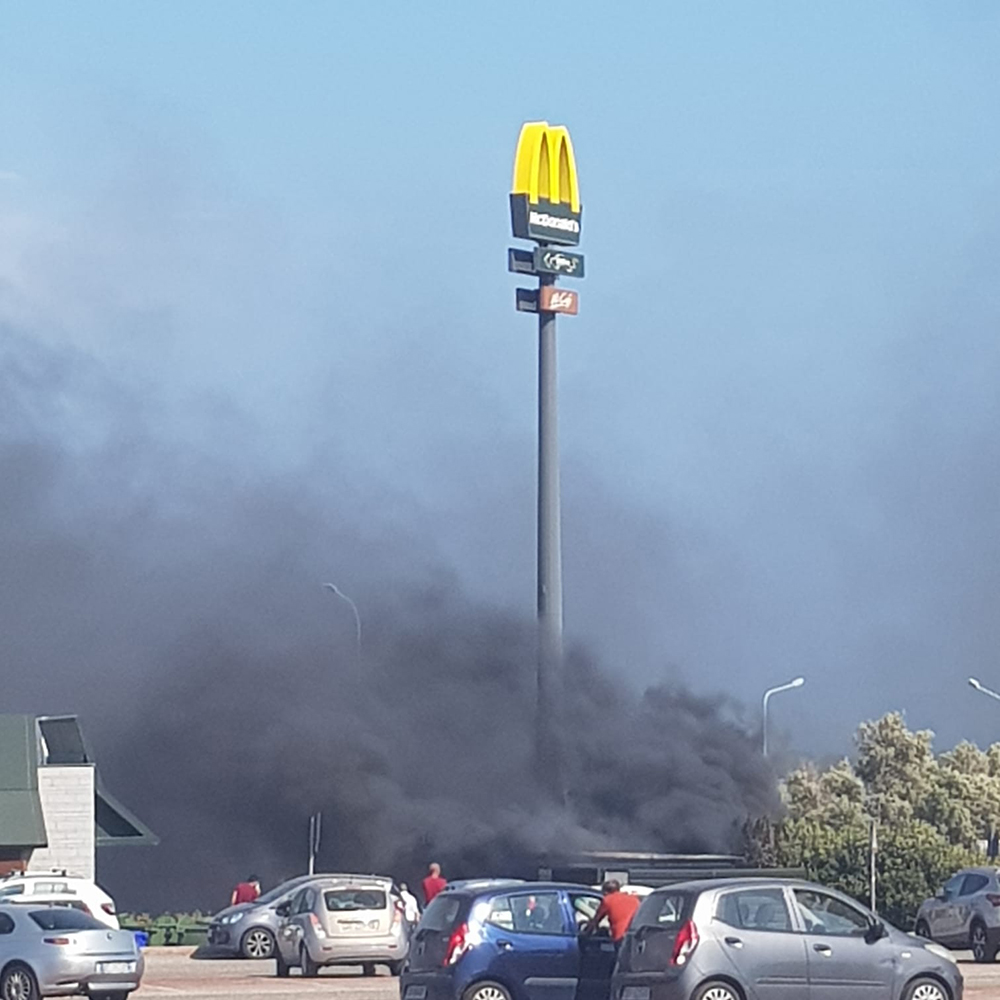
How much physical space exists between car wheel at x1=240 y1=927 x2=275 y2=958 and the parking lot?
0.45 metres

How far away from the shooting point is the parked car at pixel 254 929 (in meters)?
38.6

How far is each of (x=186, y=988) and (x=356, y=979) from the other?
325cm

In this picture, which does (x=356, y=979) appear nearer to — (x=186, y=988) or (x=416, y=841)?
(x=186, y=988)

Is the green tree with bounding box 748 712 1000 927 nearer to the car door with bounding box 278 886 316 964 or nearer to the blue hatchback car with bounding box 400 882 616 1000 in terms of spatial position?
the car door with bounding box 278 886 316 964

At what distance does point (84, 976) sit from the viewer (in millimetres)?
26312

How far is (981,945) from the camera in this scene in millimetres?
35156

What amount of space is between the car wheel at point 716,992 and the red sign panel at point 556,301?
5533 centimetres

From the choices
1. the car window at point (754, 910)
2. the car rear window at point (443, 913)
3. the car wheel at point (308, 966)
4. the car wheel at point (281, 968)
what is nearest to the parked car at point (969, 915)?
the car wheel at point (308, 966)

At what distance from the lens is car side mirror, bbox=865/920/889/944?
2083 cm

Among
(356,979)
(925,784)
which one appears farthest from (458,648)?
(356,979)

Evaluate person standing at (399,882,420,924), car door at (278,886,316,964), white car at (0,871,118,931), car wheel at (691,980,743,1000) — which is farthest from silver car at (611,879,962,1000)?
white car at (0,871,118,931)

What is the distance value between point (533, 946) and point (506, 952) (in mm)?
320

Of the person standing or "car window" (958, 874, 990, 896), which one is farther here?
"car window" (958, 874, 990, 896)

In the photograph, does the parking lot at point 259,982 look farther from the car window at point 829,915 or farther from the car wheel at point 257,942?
the car window at point 829,915
